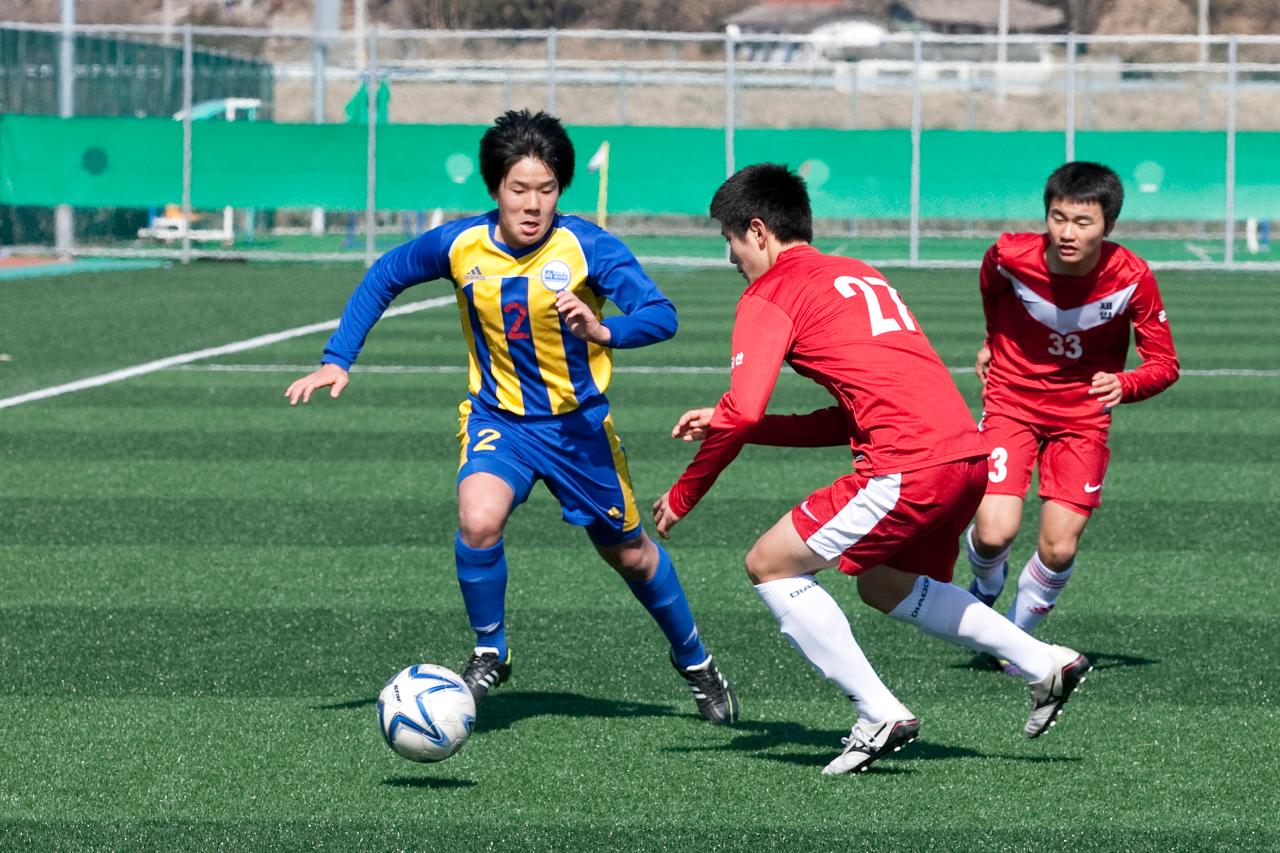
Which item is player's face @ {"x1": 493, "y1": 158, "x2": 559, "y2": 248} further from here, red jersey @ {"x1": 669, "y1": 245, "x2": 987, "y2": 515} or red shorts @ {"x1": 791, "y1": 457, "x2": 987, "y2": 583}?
red shorts @ {"x1": 791, "y1": 457, "x2": 987, "y2": 583}

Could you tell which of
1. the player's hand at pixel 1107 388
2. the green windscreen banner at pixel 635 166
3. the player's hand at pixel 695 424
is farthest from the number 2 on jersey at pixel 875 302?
the green windscreen banner at pixel 635 166

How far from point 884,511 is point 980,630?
44 centimetres

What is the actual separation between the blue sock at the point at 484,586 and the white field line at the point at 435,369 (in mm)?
8978

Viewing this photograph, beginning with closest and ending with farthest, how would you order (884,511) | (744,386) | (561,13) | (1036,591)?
(744,386)
(884,511)
(1036,591)
(561,13)

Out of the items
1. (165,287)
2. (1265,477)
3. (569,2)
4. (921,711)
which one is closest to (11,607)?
(921,711)

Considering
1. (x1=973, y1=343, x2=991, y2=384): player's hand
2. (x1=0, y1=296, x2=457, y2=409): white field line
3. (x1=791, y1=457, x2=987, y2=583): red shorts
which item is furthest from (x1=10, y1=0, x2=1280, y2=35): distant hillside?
(x1=791, y1=457, x2=987, y2=583): red shorts

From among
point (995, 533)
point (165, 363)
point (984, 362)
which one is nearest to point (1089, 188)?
point (984, 362)

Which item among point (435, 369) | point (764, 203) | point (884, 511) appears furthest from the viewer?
point (435, 369)

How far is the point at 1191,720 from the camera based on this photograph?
19.1 ft

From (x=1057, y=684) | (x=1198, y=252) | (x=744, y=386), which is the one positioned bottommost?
(x=1057, y=684)

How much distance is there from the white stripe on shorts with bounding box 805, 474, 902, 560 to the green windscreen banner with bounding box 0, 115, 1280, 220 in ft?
65.7

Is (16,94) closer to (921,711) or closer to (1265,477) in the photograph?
(1265,477)

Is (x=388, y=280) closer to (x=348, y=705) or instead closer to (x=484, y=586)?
(x=484, y=586)

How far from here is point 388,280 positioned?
598cm
